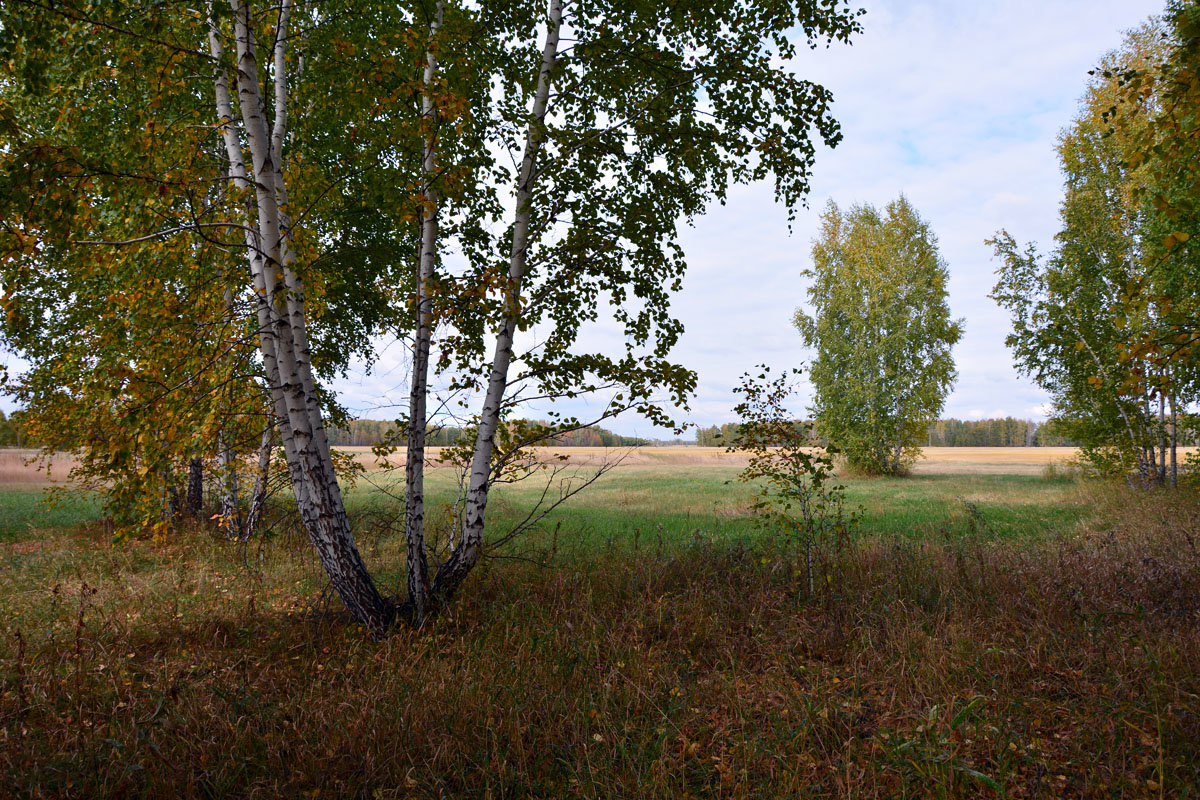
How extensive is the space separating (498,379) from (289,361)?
1.91 m

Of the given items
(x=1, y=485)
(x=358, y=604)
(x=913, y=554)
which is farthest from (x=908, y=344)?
(x=1, y=485)

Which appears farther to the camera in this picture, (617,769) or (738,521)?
(738,521)

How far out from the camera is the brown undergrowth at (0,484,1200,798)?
3281 millimetres

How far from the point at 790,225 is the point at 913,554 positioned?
4.71 meters

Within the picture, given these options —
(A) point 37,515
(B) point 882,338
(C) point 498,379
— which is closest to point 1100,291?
(B) point 882,338

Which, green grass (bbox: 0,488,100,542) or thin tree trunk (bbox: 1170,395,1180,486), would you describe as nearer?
green grass (bbox: 0,488,100,542)

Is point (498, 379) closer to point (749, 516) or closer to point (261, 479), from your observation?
point (261, 479)

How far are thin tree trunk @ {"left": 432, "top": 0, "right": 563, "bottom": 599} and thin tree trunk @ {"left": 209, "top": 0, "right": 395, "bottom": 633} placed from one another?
32.2 inches

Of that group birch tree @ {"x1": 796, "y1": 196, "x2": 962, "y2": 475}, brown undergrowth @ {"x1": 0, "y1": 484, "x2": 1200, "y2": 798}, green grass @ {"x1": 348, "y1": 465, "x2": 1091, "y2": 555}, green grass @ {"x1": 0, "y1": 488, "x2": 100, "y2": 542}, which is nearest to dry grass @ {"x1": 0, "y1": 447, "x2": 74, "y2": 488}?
green grass @ {"x1": 0, "y1": 488, "x2": 100, "y2": 542}

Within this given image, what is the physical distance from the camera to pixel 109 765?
10.3 feet

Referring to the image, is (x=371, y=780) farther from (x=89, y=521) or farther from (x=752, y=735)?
(x=89, y=521)

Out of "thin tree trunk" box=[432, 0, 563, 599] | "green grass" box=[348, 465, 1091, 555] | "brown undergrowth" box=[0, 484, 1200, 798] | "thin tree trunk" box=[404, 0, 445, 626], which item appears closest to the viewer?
"brown undergrowth" box=[0, 484, 1200, 798]

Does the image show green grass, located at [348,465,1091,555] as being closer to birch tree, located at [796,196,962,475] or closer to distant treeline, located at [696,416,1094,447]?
birch tree, located at [796,196,962,475]

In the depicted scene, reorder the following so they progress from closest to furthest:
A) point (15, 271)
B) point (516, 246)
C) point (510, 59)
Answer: point (15, 271)
point (516, 246)
point (510, 59)
